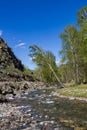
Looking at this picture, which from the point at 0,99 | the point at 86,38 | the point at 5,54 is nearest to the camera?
the point at 0,99

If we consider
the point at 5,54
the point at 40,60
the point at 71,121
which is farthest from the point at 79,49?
the point at 5,54

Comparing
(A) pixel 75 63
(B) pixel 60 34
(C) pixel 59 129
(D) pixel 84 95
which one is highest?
(B) pixel 60 34

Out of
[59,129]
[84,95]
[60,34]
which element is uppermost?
[60,34]

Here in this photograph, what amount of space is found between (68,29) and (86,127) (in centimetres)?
4633

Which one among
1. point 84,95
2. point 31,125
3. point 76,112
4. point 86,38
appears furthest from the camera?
point 86,38

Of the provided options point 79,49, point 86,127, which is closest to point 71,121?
point 86,127

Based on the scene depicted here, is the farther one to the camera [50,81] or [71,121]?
[50,81]

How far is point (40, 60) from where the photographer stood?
67.2 metres

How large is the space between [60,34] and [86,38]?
1284 centimetres

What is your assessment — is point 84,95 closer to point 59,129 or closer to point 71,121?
point 71,121

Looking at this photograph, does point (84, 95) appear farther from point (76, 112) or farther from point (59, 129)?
point (59, 129)

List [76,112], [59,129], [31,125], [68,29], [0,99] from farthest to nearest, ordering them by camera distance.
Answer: [68,29] < [0,99] < [76,112] < [31,125] < [59,129]

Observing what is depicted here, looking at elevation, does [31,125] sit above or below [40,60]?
below

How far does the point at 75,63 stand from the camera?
65688 mm
